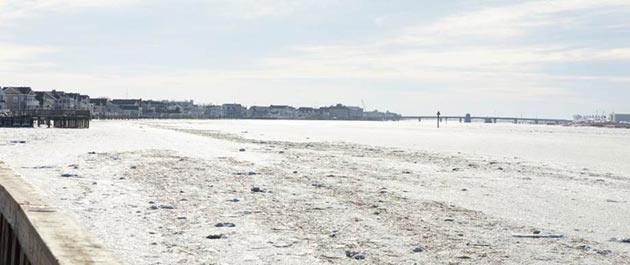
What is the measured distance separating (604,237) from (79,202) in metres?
9.85

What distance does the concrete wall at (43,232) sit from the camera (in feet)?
10.8

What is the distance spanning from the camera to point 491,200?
57.7 ft

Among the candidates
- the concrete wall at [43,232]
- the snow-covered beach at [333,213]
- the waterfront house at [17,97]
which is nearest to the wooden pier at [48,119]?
the snow-covered beach at [333,213]

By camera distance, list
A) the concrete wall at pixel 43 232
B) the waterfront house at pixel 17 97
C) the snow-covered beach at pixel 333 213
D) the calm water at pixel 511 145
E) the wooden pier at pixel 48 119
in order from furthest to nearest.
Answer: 1. the waterfront house at pixel 17 97
2. the wooden pier at pixel 48 119
3. the calm water at pixel 511 145
4. the snow-covered beach at pixel 333 213
5. the concrete wall at pixel 43 232

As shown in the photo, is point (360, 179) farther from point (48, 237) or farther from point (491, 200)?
point (48, 237)

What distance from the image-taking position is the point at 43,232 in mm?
3766

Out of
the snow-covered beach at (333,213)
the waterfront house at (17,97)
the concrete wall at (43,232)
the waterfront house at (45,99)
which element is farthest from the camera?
the waterfront house at (45,99)

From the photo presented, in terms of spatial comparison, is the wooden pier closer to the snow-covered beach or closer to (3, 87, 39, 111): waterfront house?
the snow-covered beach

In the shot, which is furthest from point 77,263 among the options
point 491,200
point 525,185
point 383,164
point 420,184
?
point 383,164

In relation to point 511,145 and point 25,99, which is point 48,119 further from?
point 25,99

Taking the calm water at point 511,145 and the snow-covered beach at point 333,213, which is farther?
the calm water at point 511,145

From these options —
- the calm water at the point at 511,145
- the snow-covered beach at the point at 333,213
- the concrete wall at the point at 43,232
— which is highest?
the concrete wall at the point at 43,232

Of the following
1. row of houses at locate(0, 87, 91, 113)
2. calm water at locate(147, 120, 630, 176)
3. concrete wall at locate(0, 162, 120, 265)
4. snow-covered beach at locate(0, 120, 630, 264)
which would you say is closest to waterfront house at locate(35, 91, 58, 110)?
row of houses at locate(0, 87, 91, 113)

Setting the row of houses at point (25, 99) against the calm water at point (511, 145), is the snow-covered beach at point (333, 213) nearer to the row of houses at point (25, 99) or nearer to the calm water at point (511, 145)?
the calm water at point (511, 145)
